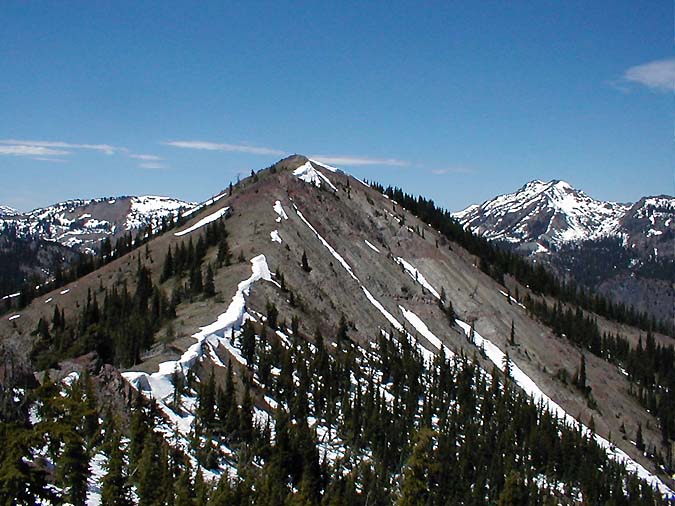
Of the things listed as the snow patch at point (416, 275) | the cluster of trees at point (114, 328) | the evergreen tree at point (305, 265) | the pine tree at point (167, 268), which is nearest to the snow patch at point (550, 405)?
the snow patch at point (416, 275)

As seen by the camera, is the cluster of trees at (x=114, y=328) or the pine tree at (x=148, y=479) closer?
the pine tree at (x=148, y=479)

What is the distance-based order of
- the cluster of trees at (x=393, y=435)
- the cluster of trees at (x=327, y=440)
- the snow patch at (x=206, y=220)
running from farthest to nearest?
the snow patch at (x=206, y=220) → the cluster of trees at (x=393, y=435) → the cluster of trees at (x=327, y=440)

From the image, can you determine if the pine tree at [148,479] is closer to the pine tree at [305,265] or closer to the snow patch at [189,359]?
the snow patch at [189,359]

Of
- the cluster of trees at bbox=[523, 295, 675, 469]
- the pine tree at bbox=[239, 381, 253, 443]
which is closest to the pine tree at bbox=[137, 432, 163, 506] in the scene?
the pine tree at bbox=[239, 381, 253, 443]

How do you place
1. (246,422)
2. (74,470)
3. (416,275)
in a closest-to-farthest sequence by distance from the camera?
(74,470) → (246,422) → (416,275)

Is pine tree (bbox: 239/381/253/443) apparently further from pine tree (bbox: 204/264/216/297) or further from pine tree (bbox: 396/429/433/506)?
pine tree (bbox: 204/264/216/297)

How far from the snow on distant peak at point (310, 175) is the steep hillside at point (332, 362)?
892mm

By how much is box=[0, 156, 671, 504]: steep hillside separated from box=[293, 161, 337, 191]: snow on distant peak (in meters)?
0.89

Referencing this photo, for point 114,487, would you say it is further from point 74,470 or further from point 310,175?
point 310,175

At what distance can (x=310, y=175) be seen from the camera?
173 meters

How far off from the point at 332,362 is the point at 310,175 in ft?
293

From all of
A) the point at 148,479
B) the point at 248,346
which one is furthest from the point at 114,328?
the point at 148,479

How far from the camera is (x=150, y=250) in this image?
13475 centimetres

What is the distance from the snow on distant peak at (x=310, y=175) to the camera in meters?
169
